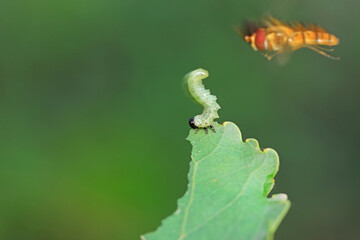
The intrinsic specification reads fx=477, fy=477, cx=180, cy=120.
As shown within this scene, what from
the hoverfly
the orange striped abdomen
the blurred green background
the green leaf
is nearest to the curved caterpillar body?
the green leaf

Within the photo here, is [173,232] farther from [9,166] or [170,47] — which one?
[170,47]

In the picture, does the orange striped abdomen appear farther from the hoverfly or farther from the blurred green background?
the blurred green background

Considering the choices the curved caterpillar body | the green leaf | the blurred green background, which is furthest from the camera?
the blurred green background

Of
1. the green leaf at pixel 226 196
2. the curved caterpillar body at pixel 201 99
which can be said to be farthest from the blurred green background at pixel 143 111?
the green leaf at pixel 226 196

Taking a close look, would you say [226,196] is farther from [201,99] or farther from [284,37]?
[284,37]

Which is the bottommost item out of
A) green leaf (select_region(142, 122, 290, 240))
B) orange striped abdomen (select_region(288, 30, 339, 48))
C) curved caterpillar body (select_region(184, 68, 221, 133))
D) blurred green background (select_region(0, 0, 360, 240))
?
green leaf (select_region(142, 122, 290, 240))

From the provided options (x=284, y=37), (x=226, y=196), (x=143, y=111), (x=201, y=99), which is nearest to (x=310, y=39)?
(x=284, y=37)

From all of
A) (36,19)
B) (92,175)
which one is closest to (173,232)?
(92,175)
